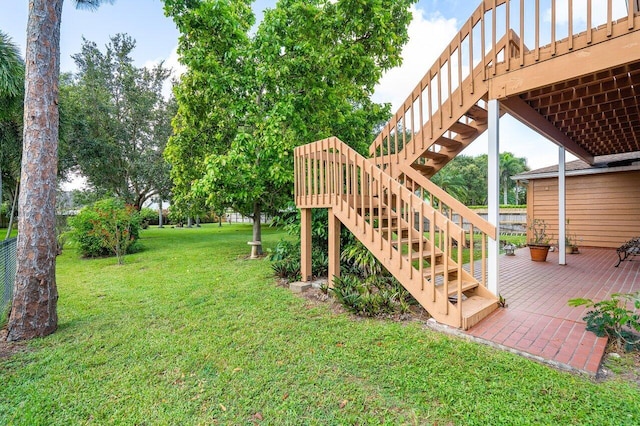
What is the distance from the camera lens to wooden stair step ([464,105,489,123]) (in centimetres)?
455

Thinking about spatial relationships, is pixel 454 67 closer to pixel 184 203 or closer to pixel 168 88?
pixel 184 203

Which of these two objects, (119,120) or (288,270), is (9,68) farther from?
(288,270)

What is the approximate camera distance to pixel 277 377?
2.46 meters

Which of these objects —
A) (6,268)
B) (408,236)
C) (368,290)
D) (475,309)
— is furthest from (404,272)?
(6,268)

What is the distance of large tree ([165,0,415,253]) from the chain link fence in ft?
10.1

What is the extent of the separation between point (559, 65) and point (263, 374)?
451 cm

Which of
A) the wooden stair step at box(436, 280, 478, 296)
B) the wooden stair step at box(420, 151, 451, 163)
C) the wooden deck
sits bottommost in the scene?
the wooden deck

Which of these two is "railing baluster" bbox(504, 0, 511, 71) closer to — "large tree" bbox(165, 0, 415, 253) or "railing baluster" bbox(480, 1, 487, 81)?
"railing baluster" bbox(480, 1, 487, 81)

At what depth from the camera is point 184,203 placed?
9062 mm

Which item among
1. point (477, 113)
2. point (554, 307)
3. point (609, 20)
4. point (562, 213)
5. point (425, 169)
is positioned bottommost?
point (554, 307)

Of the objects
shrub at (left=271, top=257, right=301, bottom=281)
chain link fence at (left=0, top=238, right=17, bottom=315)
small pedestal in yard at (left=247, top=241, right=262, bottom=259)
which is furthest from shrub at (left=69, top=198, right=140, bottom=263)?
shrub at (left=271, top=257, right=301, bottom=281)

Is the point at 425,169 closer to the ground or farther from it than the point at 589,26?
closer to the ground

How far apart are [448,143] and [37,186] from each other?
5544 mm

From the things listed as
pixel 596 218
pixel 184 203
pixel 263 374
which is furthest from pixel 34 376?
pixel 596 218
